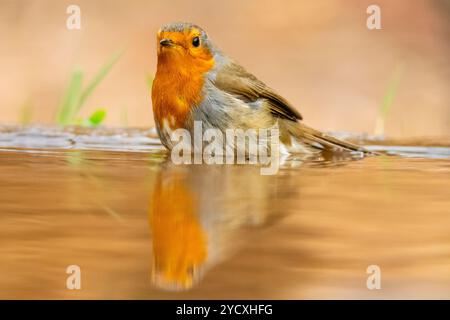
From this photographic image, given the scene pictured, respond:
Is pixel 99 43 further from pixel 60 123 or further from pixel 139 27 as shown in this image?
pixel 60 123

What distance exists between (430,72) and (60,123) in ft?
18.8

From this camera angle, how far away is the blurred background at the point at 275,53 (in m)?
8.71

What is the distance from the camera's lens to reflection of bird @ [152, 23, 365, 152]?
13.0ft

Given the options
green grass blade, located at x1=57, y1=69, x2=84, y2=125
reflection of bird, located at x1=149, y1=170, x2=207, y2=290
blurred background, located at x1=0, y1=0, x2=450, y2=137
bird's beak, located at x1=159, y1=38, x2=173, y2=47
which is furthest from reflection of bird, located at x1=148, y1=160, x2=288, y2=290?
blurred background, located at x1=0, y1=0, x2=450, y2=137

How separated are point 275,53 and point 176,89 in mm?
6017

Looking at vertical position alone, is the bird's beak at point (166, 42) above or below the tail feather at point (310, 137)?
above

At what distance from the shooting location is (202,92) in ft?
13.3

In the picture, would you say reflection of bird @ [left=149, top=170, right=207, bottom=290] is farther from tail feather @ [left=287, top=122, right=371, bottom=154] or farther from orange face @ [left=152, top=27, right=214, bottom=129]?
tail feather @ [left=287, top=122, right=371, bottom=154]

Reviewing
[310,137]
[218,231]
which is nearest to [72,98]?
[310,137]

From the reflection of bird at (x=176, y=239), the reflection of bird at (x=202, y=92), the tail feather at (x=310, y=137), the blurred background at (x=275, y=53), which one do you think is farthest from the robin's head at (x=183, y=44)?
the blurred background at (x=275, y=53)

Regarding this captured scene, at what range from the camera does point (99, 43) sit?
9328mm

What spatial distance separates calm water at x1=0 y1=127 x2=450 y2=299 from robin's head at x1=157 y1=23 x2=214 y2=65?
1234 millimetres

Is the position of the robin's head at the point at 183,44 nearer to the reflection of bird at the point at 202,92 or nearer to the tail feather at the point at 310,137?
the reflection of bird at the point at 202,92

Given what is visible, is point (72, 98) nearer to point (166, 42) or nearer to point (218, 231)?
point (166, 42)
